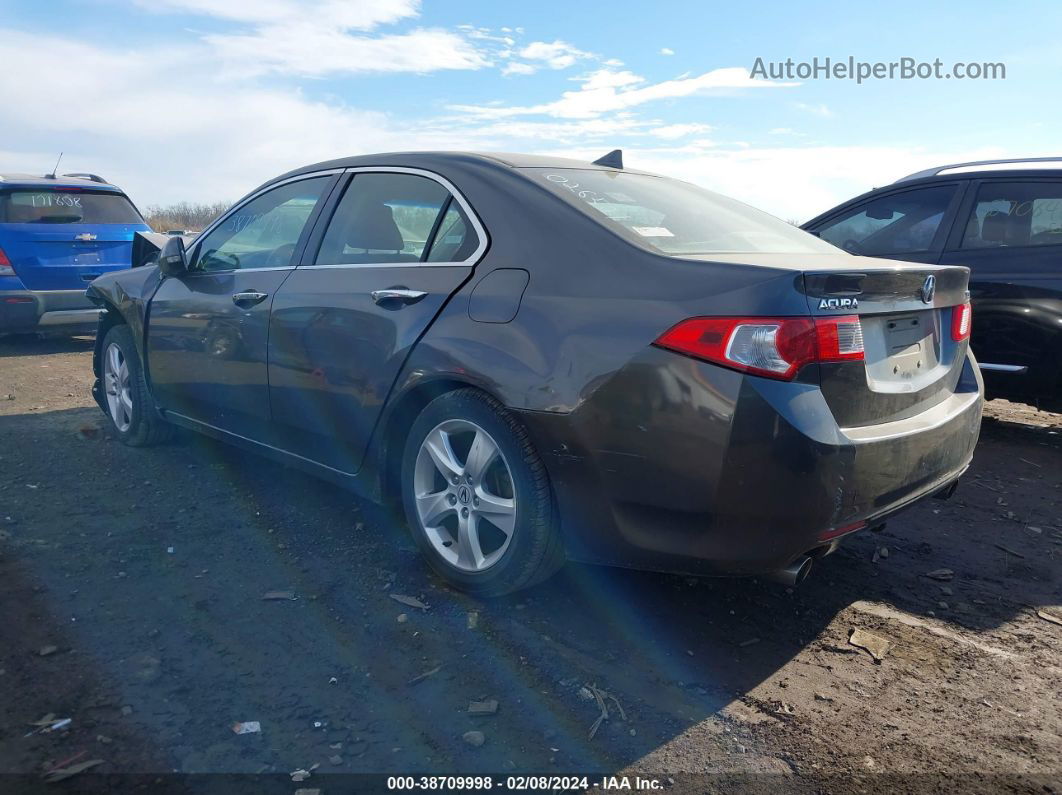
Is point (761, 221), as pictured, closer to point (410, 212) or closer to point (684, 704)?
point (410, 212)

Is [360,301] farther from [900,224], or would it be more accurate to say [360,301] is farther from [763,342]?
[900,224]

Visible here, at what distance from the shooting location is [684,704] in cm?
267

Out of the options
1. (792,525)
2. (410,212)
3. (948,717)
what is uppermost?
(410,212)

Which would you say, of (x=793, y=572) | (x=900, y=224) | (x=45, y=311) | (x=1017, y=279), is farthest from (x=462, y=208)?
(x=45, y=311)

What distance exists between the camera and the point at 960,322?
3.37 m

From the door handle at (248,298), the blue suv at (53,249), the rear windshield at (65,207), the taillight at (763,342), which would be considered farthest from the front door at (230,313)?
the rear windshield at (65,207)

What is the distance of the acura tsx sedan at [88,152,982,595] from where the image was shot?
2.59 meters

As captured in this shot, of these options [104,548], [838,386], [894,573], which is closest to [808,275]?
[838,386]

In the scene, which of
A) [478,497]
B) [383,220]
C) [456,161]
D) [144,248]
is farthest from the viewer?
[144,248]

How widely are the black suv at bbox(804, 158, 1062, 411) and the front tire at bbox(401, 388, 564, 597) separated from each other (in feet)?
12.5

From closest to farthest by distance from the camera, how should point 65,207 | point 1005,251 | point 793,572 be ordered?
point 793,572, point 1005,251, point 65,207

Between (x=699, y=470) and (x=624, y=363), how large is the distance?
1.33 feet

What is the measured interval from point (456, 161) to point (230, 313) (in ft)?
4.95

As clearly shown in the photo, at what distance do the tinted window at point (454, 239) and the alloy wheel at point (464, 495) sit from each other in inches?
25.6
